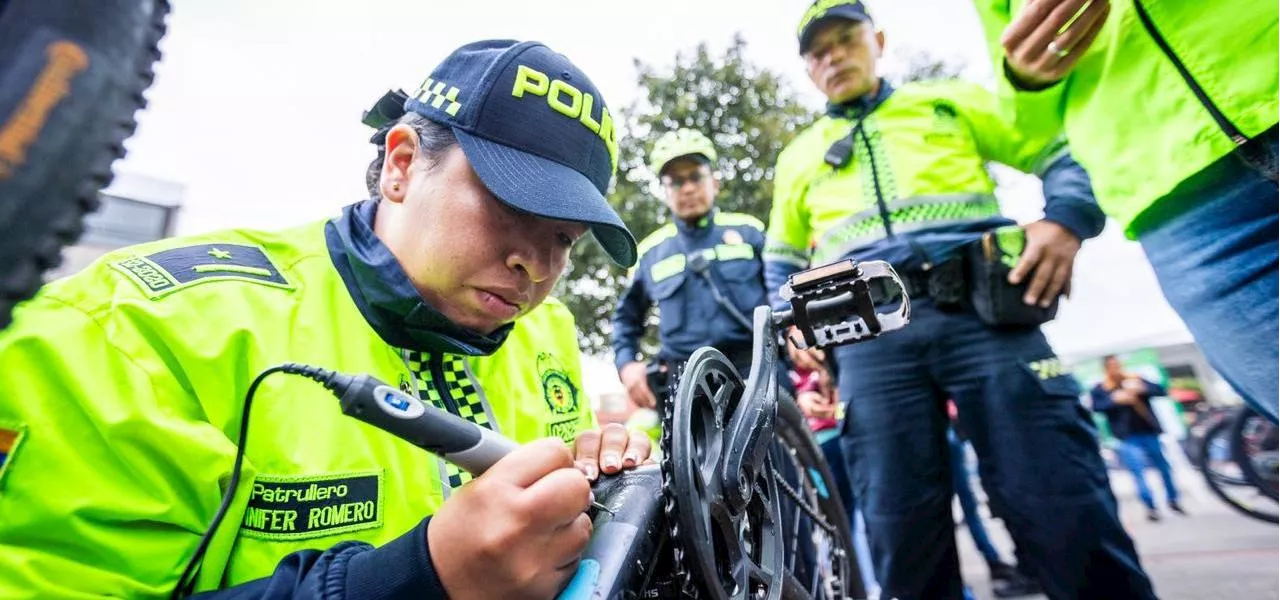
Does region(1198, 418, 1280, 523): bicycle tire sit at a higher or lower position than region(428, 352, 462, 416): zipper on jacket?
lower

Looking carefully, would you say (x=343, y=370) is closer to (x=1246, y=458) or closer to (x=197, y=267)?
(x=197, y=267)

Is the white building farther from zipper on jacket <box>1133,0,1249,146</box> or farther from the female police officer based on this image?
zipper on jacket <box>1133,0,1249,146</box>

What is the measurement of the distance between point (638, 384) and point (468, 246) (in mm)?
2608

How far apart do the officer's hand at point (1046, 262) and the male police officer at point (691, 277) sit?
1600mm

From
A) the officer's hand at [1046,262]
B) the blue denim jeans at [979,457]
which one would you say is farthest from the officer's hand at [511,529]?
the officer's hand at [1046,262]

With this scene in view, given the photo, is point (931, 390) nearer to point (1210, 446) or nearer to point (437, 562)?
point (437, 562)

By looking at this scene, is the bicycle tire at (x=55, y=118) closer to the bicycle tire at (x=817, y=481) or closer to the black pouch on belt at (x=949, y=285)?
the bicycle tire at (x=817, y=481)

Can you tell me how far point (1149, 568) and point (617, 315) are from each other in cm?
328

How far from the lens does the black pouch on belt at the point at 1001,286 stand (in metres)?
1.77

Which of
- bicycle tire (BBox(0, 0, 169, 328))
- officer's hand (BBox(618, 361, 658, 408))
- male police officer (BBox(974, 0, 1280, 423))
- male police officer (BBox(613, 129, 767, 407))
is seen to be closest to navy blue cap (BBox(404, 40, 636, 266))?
bicycle tire (BBox(0, 0, 169, 328))

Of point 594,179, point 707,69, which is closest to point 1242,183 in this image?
point 594,179

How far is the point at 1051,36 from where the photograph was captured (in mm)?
1324

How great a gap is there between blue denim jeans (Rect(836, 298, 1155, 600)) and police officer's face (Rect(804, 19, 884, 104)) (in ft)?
2.58

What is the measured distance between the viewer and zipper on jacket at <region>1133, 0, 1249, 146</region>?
1.09 meters
